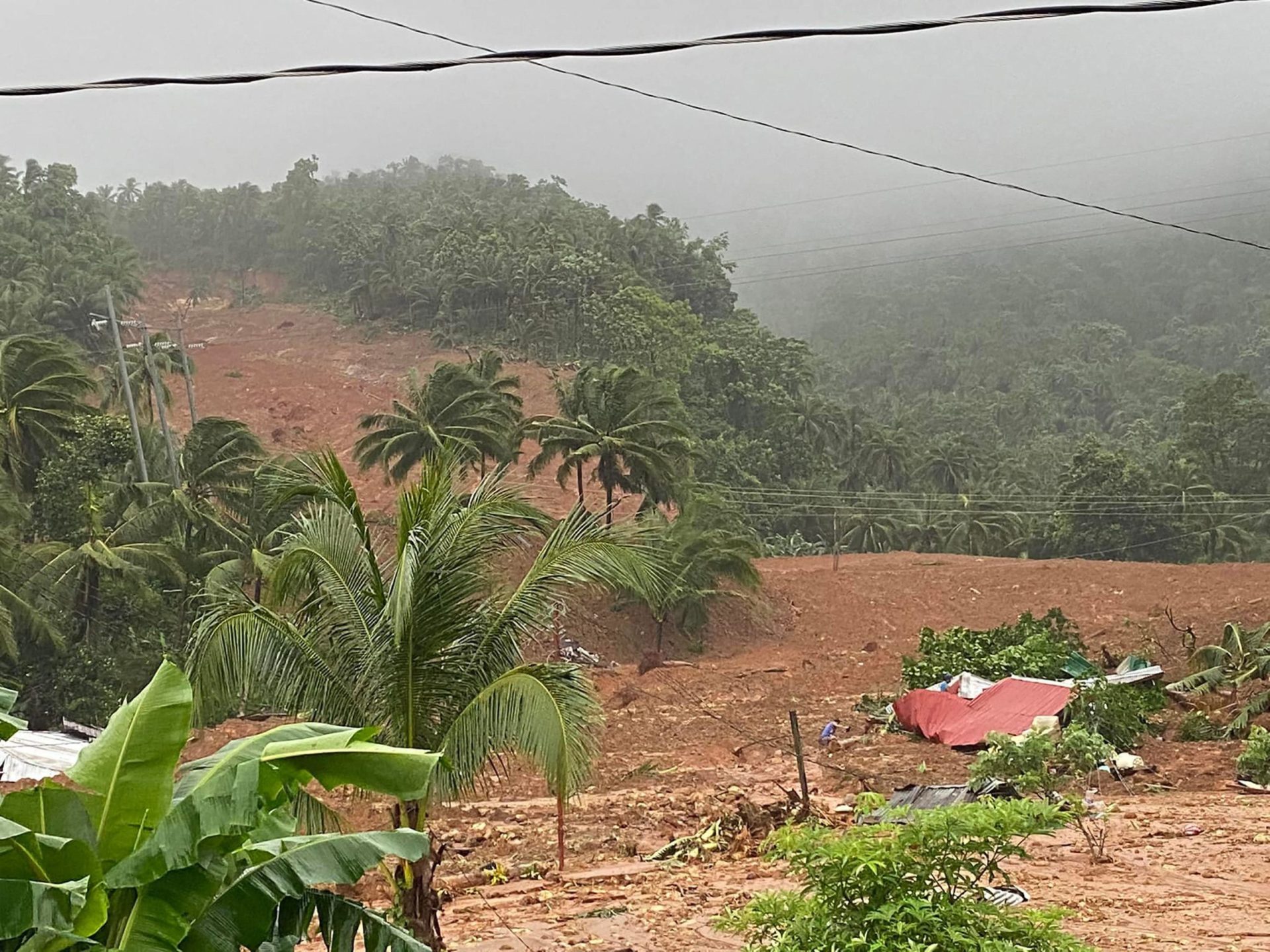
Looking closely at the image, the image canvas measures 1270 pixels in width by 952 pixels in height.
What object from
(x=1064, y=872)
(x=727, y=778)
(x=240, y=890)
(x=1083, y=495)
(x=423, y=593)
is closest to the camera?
(x=240, y=890)

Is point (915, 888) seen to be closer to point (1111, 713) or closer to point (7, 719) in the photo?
point (7, 719)

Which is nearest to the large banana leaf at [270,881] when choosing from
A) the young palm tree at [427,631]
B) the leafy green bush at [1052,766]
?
the young palm tree at [427,631]

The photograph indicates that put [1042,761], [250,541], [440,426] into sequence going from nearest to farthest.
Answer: [1042,761]
[250,541]
[440,426]

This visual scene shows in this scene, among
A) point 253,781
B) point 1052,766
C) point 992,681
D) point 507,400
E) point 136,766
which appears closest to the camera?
point 253,781

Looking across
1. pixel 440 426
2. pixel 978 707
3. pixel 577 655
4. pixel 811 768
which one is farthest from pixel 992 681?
pixel 440 426

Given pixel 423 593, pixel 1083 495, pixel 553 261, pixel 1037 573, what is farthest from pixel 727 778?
pixel 553 261

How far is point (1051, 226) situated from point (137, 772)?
450ft

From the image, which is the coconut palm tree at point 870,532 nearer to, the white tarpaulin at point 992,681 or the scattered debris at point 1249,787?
the white tarpaulin at point 992,681

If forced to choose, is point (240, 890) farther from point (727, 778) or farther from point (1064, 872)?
point (727, 778)

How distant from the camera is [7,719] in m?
5.74

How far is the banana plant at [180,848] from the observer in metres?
4.99

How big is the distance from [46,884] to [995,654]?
67.7 ft

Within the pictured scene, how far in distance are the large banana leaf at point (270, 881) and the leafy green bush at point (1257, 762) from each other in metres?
13.7

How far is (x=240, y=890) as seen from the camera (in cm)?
526
